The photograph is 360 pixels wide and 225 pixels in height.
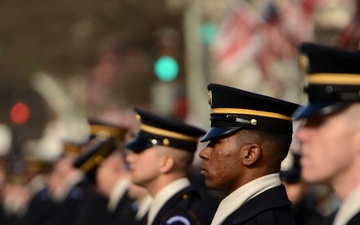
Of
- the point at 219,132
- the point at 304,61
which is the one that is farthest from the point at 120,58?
the point at 304,61

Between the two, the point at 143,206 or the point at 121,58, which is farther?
the point at 121,58

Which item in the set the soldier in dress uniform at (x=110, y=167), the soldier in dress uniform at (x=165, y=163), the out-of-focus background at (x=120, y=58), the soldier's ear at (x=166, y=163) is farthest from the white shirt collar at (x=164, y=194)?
the out-of-focus background at (x=120, y=58)

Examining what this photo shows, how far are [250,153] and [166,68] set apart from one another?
1432 centimetres

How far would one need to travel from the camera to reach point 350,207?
17.3 ft

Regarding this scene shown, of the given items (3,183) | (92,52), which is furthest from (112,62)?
(3,183)

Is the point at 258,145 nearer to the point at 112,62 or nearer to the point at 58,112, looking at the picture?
the point at 112,62

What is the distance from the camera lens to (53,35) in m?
41.3

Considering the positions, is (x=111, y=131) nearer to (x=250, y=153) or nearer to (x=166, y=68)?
(x=250, y=153)

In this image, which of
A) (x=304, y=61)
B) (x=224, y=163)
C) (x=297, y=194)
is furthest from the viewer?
(x=297, y=194)

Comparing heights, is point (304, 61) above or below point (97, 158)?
above

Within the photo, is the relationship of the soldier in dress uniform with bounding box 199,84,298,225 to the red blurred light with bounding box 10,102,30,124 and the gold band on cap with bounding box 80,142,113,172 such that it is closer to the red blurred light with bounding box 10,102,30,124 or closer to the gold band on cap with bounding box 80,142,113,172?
the gold band on cap with bounding box 80,142,113,172

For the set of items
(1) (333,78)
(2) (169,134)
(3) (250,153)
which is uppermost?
(1) (333,78)

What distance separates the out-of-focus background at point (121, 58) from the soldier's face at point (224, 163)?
14.9m

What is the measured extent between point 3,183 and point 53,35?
16456mm
